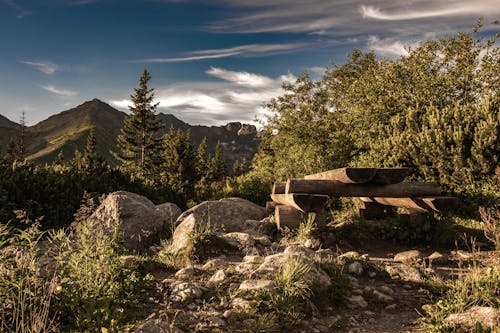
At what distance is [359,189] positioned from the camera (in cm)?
903

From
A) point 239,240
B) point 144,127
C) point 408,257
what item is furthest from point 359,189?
point 144,127

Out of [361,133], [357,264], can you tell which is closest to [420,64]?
[361,133]

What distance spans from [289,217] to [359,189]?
79.2 inches

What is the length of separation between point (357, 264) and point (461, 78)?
1319 centimetres

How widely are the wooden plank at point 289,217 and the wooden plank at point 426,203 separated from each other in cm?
274

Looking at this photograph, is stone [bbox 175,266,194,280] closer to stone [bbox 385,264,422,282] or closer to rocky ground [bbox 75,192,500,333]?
rocky ground [bbox 75,192,500,333]

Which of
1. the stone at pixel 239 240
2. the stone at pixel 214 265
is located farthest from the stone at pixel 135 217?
the stone at pixel 214 265

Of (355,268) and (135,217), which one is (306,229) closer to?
(355,268)

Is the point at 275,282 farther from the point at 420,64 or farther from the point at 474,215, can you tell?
the point at 420,64

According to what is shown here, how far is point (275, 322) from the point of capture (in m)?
3.91

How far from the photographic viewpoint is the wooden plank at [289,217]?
899 centimetres

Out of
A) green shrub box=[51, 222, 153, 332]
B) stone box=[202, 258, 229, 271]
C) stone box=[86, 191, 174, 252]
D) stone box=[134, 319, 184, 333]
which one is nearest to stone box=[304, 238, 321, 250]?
stone box=[202, 258, 229, 271]

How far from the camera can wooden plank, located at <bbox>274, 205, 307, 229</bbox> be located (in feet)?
29.5

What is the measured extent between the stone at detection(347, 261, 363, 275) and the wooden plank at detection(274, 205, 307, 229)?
3117 millimetres
